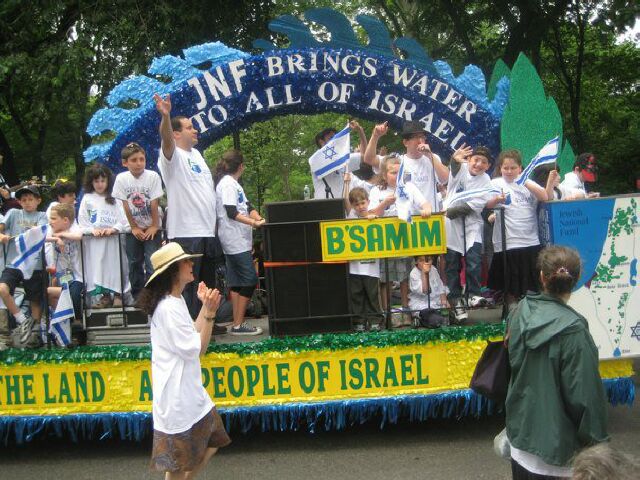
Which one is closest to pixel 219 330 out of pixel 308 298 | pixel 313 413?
pixel 308 298

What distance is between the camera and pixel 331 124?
84.5 feet

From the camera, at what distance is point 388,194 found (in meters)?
7.16

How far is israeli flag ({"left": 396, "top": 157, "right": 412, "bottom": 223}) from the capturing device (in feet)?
20.1

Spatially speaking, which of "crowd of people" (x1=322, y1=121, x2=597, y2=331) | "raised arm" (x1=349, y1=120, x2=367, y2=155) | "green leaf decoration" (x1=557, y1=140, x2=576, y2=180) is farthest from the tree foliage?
"crowd of people" (x1=322, y1=121, x2=597, y2=331)

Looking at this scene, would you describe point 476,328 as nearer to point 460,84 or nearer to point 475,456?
point 475,456

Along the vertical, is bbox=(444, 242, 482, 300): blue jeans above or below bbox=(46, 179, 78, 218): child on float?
below

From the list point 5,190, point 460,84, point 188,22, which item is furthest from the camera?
point 188,22

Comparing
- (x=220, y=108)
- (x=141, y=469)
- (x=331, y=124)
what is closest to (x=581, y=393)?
(x=141, y=469)

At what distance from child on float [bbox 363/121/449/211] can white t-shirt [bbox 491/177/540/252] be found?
2.69ft

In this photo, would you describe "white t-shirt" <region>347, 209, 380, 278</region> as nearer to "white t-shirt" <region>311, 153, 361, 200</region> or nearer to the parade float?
the parade float

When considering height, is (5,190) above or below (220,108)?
below

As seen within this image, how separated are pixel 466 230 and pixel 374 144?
4.59 feet

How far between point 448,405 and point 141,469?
2426mm

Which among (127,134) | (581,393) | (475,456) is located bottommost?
(475,456)
